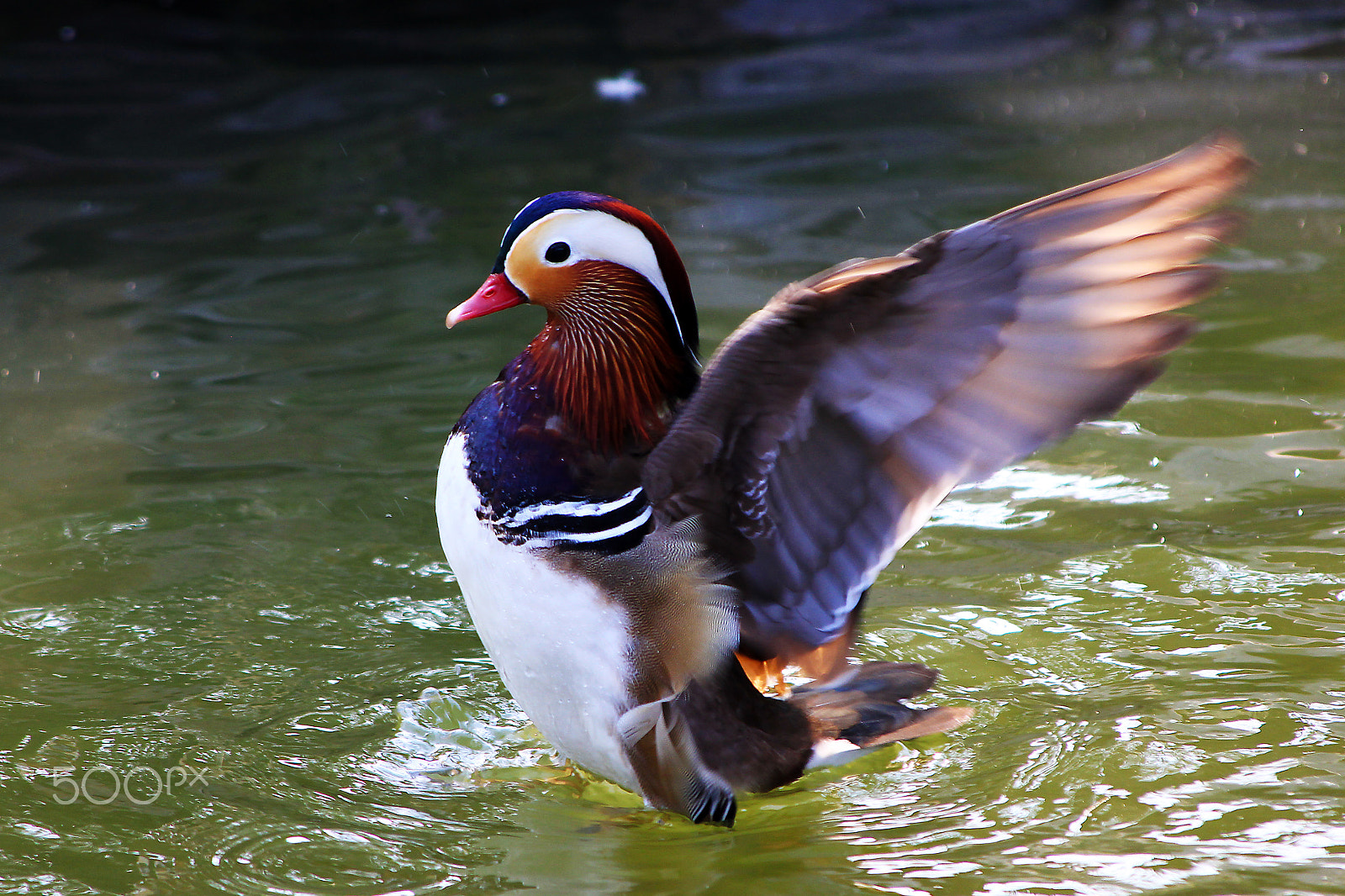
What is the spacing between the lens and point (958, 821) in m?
2.45

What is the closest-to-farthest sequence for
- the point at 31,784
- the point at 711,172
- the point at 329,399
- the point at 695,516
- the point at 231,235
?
the point at 695,516
the point at 31,784
the point at 329,399
the point at 231,235
the point at 711,172

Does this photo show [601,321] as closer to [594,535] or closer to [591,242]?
[591,242]

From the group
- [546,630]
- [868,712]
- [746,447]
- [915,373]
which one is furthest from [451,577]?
[915,373]

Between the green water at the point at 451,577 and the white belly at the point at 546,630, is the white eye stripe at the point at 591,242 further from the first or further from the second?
the green water at the point at 451,577

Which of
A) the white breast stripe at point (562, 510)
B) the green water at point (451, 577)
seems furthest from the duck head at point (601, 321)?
the green water at point (451, 577)

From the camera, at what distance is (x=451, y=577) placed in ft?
11.7

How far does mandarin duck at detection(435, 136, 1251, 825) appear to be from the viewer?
2090mm

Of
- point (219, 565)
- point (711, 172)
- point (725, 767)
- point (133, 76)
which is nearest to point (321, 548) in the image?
point (219, 565)

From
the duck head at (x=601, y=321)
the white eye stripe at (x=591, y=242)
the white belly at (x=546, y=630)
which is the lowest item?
the white belly at (x=546, y=630)

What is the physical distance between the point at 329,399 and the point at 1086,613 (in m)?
2.54

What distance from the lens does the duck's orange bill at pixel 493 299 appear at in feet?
8.30

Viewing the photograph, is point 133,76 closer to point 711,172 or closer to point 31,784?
point 711,172

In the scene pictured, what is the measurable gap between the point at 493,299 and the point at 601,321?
0.20 metres

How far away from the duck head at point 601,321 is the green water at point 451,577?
2.48ft
